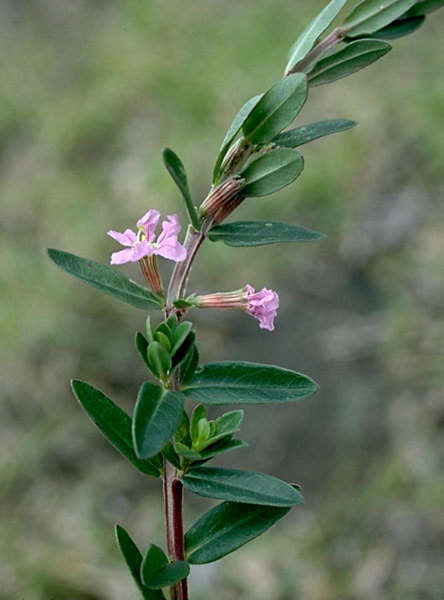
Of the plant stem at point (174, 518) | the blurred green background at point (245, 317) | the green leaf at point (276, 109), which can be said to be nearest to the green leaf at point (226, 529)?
the plant stem at point (174, 518)

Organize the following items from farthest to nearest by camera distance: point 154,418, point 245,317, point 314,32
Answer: point 245,317 → point 314,32 → point 154,418

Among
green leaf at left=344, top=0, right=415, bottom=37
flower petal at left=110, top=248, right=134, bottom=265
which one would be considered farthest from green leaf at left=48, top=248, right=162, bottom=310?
green leaf at left=344, top=0, right=415, bottom=37

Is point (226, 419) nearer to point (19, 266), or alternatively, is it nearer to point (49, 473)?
point (49, 473)

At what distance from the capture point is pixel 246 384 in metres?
0.52

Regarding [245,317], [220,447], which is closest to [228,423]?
[220,447]

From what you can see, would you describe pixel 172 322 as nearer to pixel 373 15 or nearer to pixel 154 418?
pixel 154 418

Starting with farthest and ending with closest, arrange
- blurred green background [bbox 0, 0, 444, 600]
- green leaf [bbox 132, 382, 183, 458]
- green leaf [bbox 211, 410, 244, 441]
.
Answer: blurred green background [bbox 0, 0, 444, 600] → green leaf [bbox 211, 410, 244, 441] → green leaf [bbox 132, 382, 183, 458]

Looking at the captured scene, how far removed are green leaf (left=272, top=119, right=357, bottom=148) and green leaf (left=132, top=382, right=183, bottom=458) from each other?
19 cm

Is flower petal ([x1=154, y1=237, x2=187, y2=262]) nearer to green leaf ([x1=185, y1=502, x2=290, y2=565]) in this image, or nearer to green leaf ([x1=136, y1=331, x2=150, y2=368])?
green leaf ([x1=136, y1=331, x2=150, y2=368])

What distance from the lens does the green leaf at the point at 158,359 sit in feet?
1.59

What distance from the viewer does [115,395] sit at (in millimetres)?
1831

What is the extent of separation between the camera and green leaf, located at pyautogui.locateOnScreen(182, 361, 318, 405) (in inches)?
20.2

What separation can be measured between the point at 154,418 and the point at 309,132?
0.22 meters

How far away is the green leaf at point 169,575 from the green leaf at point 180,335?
13 centimetres
